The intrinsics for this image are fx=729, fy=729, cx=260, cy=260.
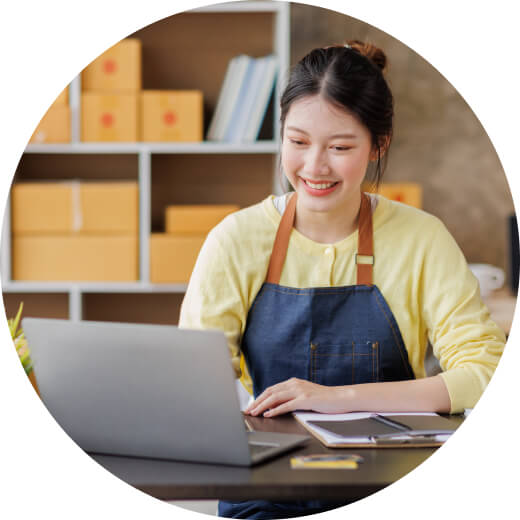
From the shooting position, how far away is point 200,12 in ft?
9.08

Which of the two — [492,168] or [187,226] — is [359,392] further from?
[492,168]

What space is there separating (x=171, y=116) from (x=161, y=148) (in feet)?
0.39

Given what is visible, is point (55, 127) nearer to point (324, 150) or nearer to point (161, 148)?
point (161, 148)

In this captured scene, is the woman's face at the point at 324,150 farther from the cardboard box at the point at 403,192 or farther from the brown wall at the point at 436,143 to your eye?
the brown wall at the point at 436,143

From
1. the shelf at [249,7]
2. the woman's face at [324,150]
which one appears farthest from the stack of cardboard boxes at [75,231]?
the woman's face at [324,150]

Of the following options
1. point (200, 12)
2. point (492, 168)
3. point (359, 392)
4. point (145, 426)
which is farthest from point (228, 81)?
point (145, 426)

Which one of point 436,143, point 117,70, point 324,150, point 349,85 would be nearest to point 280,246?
point 324,150

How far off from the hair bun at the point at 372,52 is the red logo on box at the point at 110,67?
1.30 meters

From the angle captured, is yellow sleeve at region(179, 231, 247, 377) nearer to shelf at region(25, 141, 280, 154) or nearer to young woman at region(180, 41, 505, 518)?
young woman at region(180, 41, 505, 518)

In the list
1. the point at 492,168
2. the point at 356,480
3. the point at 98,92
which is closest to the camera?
→ the point at 356,480

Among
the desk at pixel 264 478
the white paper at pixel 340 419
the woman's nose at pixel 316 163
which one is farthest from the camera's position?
the woman's nose at pixel 316 163

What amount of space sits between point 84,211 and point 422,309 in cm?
Answer: 154

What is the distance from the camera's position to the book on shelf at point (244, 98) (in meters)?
2.62

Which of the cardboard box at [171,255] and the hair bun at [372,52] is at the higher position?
the hair bun at [372,52]
